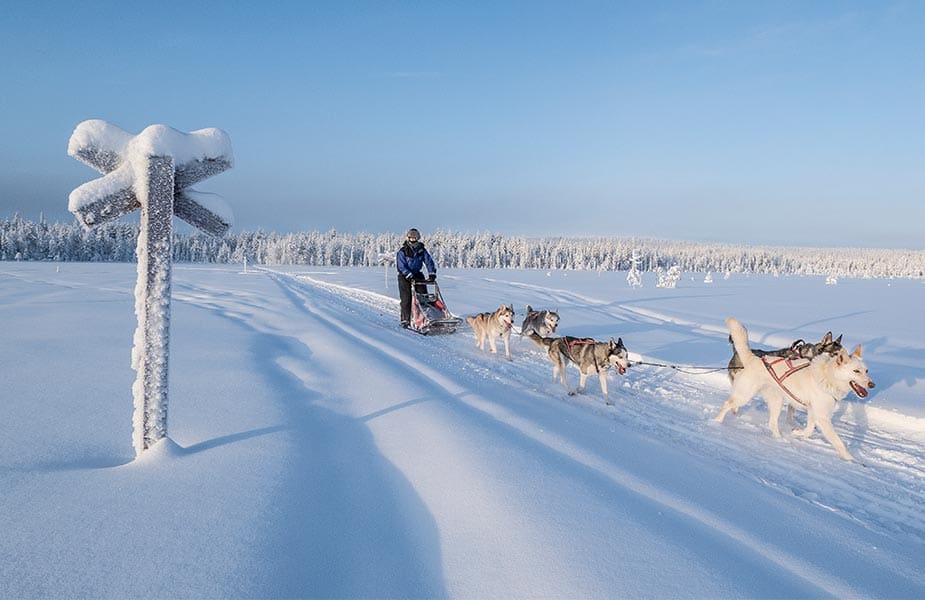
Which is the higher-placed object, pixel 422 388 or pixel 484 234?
pixel 484 234

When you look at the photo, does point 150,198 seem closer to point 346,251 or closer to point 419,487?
point 419,487

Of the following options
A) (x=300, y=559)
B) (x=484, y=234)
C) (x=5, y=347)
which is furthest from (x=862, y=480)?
(x=484, y=234)

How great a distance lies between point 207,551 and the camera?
195 centimetres

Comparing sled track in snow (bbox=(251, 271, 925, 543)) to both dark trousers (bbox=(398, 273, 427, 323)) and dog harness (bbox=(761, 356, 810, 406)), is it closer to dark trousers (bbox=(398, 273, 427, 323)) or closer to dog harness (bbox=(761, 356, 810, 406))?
dog harness (bbox=(761, 356, 810, 406))

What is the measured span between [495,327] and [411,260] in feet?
10.2

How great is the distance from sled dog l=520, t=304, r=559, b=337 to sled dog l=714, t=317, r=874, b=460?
3.33m

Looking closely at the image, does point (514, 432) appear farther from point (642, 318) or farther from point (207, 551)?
point (642, 318)

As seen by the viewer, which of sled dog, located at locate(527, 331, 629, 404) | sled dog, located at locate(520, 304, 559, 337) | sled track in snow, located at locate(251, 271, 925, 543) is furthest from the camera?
A: sled dog, located at locate(520, 304, 559, 337)

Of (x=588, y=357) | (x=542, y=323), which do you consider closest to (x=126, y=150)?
(x=588, y=357)

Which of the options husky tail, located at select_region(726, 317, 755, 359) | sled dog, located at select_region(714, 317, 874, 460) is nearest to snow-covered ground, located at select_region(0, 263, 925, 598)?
sled dog, located at select_region(714, 317, 874, 460)

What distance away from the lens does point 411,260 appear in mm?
10555

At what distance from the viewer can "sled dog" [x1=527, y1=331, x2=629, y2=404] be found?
5.81 meters

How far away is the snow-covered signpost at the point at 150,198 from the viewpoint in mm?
2639

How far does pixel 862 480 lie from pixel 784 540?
1851 millimetres
